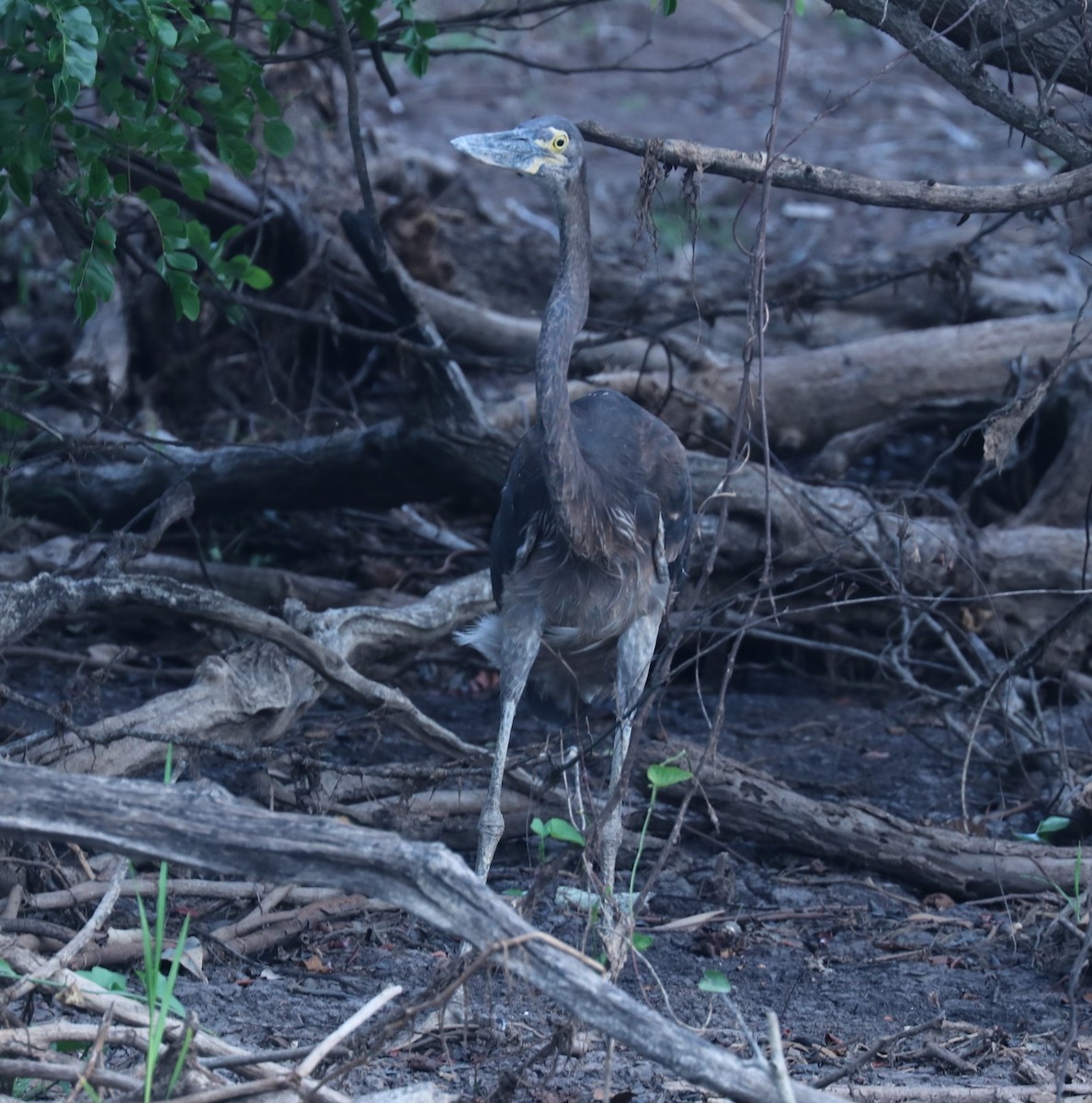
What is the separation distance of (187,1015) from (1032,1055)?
207cm

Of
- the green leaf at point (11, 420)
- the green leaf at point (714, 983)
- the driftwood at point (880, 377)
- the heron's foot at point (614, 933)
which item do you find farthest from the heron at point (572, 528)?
the driftwood at point (880, 377)

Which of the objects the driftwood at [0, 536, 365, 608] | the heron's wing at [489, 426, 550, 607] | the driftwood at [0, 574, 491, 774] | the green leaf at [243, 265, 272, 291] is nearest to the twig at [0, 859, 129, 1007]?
the driftwood at [0, 574, 491, 774]

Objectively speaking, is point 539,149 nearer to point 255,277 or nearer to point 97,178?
point 97,178

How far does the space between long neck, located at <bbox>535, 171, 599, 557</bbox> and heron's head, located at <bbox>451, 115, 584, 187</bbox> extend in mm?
58

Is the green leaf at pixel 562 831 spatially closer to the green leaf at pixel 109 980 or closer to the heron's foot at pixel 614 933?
the heron's foot at pixel 614 933

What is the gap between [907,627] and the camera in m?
5.37

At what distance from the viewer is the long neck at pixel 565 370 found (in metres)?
3.74

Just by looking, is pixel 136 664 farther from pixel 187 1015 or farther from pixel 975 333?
pixel 975 333

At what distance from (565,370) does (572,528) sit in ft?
1.53

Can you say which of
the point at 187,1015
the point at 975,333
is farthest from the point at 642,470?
the point at 975,333

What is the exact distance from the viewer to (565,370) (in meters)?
3.79

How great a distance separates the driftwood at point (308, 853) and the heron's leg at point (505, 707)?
5.93 feet

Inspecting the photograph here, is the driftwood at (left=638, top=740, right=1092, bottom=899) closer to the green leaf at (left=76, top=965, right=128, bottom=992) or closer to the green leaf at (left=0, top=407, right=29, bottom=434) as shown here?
the green leaf at (left=76, top=965, right=128, bottom=992)

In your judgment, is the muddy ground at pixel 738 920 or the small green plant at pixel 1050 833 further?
the small green plant at pixel 1050 833
